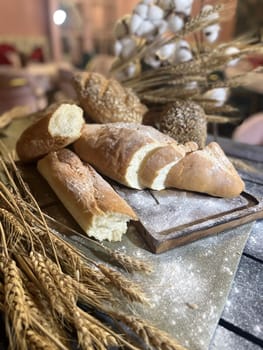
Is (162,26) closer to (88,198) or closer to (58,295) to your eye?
(88,198)

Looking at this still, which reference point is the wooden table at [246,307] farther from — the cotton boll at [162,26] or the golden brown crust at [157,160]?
the cotton boll at [162,26]

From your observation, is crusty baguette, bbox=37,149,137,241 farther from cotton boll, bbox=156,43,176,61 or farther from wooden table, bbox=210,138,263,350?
cotton boll, bbox=156,43,176,61

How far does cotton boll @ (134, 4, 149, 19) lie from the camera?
1370 millimetres

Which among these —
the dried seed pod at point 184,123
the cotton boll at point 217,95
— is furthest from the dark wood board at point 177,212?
the cotton boll at point 217,95

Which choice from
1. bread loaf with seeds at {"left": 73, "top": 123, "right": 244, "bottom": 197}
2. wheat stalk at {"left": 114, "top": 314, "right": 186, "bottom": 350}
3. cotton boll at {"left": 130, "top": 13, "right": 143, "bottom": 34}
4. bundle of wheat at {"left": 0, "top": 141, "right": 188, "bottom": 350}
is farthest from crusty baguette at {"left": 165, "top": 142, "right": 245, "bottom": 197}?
cotton boll at {"left": 130, "top": 13, "right": 143, "bottom": 34}

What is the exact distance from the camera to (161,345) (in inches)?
21.7

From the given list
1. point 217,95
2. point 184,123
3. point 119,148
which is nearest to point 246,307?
point 119,148

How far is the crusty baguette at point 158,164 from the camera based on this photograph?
971 mm

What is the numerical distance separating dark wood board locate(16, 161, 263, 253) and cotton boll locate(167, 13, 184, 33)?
28.4 inches

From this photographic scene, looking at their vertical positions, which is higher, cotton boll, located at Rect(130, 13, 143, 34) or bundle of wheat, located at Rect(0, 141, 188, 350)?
cotton boll, located at Rect(130, 13, 143, 34)

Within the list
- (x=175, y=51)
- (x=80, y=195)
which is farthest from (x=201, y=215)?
(x=175, y=51)

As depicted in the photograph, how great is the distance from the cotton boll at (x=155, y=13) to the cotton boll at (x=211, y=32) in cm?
20

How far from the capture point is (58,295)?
1.98 feet

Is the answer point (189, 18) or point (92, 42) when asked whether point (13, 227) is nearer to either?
point (189, 18)
